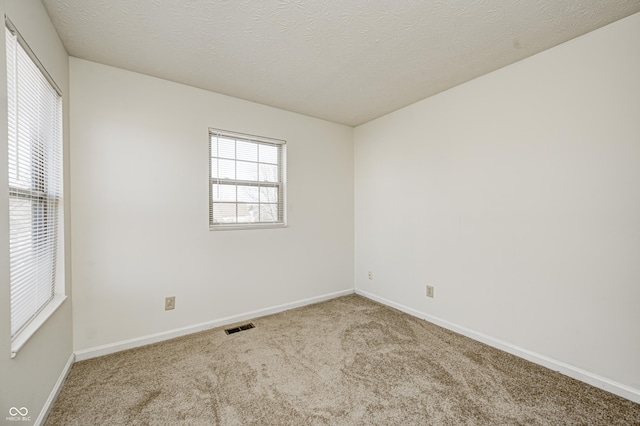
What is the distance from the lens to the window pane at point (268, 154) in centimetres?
319

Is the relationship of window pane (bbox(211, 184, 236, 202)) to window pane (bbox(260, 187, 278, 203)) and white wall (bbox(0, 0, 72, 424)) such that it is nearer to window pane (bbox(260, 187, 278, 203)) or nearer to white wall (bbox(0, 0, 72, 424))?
window pane (bbox(260, 187, 278, 203))

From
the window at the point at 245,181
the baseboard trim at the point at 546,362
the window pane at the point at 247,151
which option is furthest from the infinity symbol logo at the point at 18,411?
the baseboard trim at the point at 546,362

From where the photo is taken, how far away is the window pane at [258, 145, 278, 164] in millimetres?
3188

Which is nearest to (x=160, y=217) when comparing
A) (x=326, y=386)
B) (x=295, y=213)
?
(x=295, y=213)

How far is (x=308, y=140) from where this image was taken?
3502mm

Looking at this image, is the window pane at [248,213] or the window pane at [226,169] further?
the window pane at [248,213]

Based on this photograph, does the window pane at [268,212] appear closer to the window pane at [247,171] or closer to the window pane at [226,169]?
the window pane at [247,171]

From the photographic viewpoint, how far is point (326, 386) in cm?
189

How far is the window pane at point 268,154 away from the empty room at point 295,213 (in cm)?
9

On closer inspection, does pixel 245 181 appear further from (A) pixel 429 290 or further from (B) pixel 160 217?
(A) pixel 429 290

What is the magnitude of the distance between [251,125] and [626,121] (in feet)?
10.0

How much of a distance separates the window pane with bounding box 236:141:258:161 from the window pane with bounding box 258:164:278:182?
141 millimetres

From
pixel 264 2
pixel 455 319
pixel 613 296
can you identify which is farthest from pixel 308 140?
pixel 613 296

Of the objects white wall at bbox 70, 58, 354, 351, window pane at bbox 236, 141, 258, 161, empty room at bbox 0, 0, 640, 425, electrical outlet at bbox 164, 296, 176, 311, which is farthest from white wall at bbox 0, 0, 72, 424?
window pane at bbox 236, 141, 258, 161
